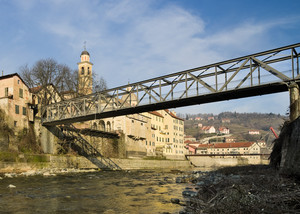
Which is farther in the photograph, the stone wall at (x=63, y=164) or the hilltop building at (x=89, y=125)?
the hilltop building at (x=89, y=125)

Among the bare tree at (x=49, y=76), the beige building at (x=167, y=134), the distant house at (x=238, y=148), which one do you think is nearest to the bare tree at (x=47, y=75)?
the bare tree at (x=49, y=76)

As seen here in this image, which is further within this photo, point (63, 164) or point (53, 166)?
point (63, 164)

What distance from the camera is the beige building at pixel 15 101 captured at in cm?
3606

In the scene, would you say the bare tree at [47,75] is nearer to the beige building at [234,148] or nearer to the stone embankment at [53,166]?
the stone embankment at [53,166]

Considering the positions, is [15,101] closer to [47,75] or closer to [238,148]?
[47,75]

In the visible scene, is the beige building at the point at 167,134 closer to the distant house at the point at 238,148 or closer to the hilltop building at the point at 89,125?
the hilltop building at the point at 89,125

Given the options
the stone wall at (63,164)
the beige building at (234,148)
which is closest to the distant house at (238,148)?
the beige building at (234,148)

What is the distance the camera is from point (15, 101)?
3719 cm

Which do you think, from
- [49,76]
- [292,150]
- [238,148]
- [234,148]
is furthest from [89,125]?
[238,148]

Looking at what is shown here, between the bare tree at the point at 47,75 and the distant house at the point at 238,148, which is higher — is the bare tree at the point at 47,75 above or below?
above

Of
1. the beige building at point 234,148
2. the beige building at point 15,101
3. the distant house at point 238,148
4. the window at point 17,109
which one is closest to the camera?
the beige building at point 15,101

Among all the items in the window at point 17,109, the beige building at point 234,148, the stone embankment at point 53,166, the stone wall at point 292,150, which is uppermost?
the window at point 17,109

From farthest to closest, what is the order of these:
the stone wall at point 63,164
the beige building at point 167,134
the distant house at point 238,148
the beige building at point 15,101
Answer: the distant house at point 238,148
the beige building at point 167,134
the beige building at point 15,101
the stone wall at point 63,164

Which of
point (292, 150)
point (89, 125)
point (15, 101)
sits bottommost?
point (292, 150)
